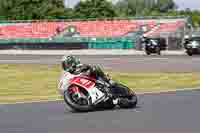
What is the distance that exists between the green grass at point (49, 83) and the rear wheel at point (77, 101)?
12.6 ft

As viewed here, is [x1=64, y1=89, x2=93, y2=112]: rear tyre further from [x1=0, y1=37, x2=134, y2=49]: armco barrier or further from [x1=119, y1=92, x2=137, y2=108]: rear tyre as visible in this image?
[x1=0, y1=37, x2=134, y2=49]: armco barrier

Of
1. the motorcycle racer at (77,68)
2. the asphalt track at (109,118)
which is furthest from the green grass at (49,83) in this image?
the motorcycle racer at (77,68)

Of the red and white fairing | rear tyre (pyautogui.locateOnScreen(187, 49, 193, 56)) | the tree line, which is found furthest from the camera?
the tree line

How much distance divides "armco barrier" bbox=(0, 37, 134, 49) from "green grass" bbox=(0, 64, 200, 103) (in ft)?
92.2

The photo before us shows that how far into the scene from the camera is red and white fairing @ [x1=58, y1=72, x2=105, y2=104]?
13438mm

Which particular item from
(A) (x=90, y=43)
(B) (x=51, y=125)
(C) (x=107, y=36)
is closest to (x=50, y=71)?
(B) (x=51, y=125)

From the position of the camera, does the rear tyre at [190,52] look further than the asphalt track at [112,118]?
Yes

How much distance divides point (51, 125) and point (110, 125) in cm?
108

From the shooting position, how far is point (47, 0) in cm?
9638

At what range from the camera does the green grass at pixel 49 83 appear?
19266mm

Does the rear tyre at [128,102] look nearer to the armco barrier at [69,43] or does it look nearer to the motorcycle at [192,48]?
the motorcycle at [192,48]

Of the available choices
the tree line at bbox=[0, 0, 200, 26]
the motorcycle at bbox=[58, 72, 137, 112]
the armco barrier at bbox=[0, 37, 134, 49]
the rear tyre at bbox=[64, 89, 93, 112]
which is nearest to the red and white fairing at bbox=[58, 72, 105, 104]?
the motorcycle at bbox=[58, 72, 137, 112]

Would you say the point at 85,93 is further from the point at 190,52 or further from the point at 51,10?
the point at 51,10

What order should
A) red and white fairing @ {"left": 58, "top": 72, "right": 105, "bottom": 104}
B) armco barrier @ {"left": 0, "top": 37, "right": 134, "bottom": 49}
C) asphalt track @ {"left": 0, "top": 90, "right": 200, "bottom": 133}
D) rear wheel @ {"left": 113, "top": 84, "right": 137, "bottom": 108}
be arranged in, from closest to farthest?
asphalt track @ {"left": 0, "top": 90, "right": 200, "bottom": 133} < red and white fairing @ {"left": 58, "top": 72, "right": 105, "bottom": 104} < rear wheel @ {"left": 113, "top": 84, "right": 137, "bottom": 108} < armco barrier @ {"left": 0, "top": 37, "right": 134, "bottom": 49}
